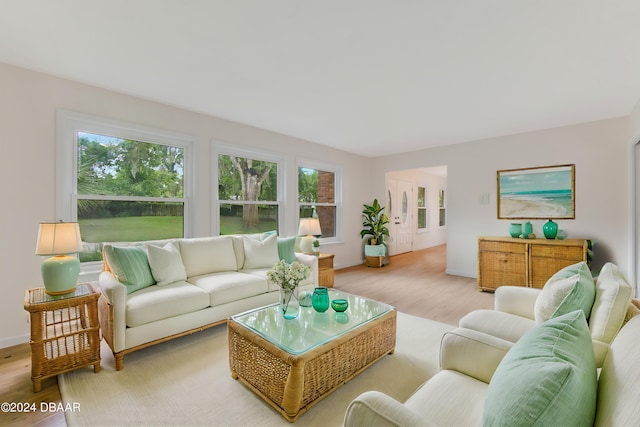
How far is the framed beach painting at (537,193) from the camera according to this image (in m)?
4.16

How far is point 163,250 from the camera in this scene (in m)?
2.76

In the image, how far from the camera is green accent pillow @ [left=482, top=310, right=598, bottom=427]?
653mm

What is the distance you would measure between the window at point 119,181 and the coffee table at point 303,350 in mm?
2081

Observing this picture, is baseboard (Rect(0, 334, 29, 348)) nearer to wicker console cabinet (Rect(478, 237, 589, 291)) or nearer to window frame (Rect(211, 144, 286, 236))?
window frame (Rect(211, 144, 286, 236))

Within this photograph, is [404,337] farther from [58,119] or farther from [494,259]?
[58,119]

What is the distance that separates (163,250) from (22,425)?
1451mm

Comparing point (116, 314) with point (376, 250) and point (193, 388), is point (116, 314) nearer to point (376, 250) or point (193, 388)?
point (193, 388)

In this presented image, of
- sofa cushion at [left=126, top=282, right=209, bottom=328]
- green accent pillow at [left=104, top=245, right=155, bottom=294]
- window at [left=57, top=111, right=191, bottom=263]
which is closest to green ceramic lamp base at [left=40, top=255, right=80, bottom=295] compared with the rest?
green accent pillow at [left=104, top=245, right=155, bottom=294]

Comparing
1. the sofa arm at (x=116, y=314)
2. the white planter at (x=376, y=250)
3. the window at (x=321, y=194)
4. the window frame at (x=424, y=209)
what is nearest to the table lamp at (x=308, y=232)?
the window at (x=321, y=194)

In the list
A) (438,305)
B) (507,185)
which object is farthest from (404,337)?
(507,185)

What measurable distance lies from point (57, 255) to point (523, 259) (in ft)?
17.3

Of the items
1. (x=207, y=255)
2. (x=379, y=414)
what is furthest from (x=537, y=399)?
(x=207, y=255)

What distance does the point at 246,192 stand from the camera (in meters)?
4.34

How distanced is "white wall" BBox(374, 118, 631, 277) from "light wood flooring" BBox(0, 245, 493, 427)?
0.84 meters
